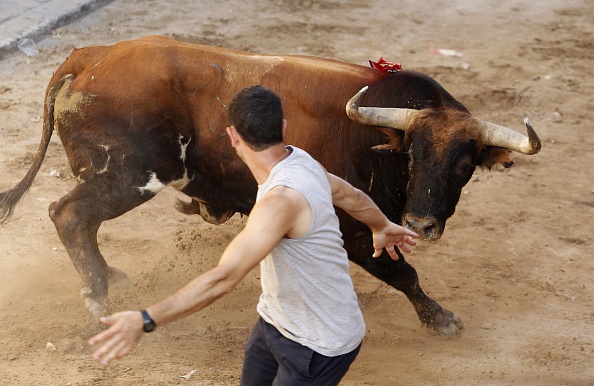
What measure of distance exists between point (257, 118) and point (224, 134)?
7.11 ft

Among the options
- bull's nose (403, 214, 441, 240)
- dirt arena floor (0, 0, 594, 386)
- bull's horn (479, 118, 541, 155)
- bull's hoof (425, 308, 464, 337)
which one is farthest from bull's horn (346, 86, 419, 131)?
dirt arena floor (0, 0, 594, 386)

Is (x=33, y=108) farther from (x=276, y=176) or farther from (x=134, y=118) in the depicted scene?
(x=276, y=176)

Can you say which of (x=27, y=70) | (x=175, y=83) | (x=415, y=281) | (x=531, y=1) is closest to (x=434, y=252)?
(x=415, y=281)

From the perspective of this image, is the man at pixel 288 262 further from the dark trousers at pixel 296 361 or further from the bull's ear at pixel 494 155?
the bull's ear at pixel 494 155

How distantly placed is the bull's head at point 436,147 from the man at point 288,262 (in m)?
1.57

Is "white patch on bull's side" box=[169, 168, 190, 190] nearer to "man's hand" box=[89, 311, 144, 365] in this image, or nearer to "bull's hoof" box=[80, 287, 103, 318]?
"bull's hoof" box=[80, 287, 103, 318]

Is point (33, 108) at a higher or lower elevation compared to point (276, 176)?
lower

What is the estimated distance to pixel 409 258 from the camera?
7.06m

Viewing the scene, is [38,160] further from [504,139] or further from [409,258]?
[504,139]

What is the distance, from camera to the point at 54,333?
226 inches

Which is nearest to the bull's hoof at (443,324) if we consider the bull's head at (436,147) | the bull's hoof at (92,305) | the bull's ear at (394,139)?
the bull's head at (436,147)

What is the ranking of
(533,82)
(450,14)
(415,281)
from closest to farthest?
(415,281)
(533,82)
(450,14)

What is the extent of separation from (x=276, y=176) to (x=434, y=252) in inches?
153

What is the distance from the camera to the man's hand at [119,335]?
10.0 feet
